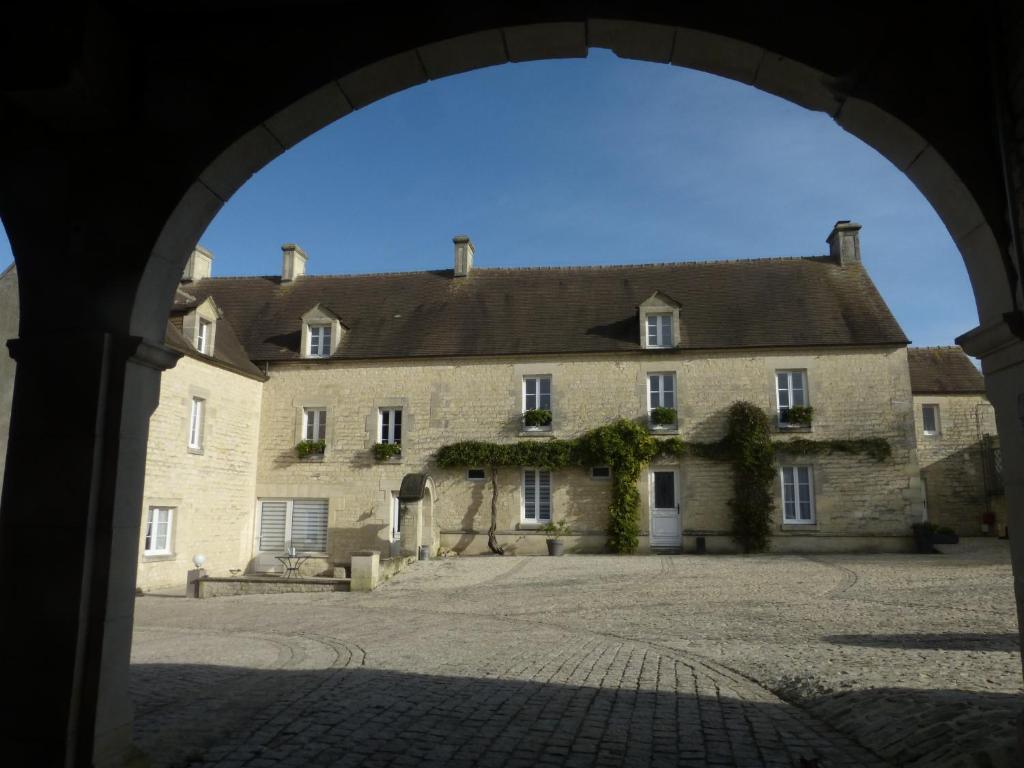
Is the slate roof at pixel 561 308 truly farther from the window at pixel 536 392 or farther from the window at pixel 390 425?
the window at pixel 390 425

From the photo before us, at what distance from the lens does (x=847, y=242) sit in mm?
20047

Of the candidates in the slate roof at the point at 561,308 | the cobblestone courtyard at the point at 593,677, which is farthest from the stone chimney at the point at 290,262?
the cobblestone courtyard at the point at 593,677

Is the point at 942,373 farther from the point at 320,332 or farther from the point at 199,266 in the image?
the point at 199,266

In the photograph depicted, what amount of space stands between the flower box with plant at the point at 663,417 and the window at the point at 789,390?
2.45m

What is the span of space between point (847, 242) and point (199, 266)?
1832cm

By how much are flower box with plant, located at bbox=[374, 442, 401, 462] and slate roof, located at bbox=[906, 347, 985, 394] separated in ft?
54.8

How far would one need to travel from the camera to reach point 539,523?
57.8 ft

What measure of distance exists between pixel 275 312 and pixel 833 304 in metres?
14.6

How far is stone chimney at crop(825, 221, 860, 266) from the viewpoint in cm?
1988

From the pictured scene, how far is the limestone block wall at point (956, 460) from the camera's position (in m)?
23.6

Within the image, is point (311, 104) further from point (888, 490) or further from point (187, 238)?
point (888, 490)

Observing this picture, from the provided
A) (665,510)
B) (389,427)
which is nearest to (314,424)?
(389,427)

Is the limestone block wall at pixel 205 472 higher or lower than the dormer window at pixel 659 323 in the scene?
lower

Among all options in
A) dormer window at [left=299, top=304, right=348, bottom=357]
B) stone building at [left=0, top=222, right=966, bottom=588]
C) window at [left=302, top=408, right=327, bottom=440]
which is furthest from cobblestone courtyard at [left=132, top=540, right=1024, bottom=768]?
dormer window at [left=299, top=304, right=348, bottom=357]
